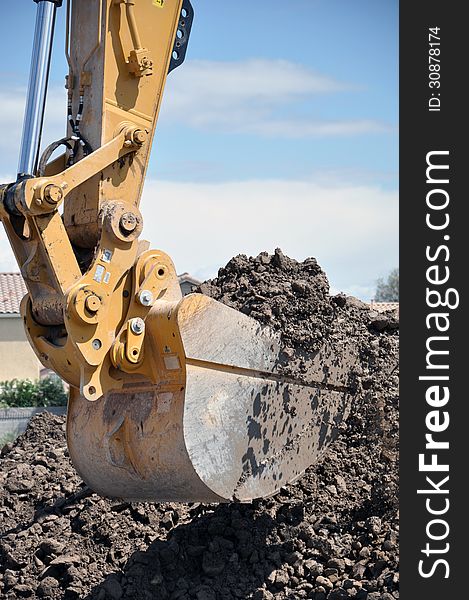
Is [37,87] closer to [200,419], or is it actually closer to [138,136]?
[138,136]

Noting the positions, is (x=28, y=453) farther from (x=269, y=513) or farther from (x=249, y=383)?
(x=249, y=383)

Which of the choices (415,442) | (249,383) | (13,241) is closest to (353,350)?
(249,383)

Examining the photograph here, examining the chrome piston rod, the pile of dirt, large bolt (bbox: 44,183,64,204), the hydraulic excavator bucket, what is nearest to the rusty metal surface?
the hydraulic excavator bucket

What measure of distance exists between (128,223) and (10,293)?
80.4 ft

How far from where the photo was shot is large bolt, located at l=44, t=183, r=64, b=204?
5.47 m

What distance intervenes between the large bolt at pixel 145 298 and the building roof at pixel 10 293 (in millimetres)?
22121

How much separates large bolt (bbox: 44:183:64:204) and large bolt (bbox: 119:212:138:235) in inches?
16.8

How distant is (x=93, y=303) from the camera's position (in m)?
5.55

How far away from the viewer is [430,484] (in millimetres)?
5297

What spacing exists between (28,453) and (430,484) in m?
5.36

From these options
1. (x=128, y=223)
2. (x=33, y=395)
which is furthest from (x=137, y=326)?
(x=33, y=395)

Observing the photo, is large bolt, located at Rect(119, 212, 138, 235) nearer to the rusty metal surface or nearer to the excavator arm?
the excavator arm

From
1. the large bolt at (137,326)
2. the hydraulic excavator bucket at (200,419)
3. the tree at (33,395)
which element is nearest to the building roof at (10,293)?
the tree at (33,395)

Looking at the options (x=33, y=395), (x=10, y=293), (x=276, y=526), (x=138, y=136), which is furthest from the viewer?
(x=10, y=293)
